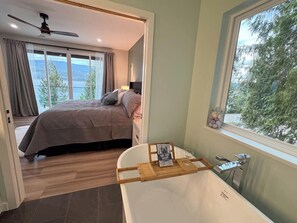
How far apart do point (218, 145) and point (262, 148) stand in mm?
394

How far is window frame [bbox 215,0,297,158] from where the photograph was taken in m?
1.11

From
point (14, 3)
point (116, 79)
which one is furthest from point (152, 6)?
point (116, 79)

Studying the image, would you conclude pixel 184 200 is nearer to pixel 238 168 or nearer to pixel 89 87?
pixel 238 168

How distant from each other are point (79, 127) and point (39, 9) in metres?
2.26

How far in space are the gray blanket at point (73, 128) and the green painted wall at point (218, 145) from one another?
1.36 metres

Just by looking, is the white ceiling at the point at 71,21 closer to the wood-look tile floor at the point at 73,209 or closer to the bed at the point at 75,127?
the bed at the point at 75,127

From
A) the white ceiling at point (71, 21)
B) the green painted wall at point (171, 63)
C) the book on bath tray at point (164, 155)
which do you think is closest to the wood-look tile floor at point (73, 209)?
the book on bath tray at point (164, 155)

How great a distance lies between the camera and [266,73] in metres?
1.16

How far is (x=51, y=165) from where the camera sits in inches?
87.0

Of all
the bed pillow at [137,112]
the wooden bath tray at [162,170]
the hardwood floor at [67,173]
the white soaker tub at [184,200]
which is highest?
the bed pillow at [137,112]

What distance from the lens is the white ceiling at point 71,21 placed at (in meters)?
2.51

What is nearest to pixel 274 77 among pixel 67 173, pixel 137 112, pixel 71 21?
pixel 137 112

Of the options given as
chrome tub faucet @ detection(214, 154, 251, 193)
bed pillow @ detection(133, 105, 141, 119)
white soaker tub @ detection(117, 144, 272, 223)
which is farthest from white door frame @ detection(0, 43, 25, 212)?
chrome tub faucet @ detection(214, 154, 251, 193)

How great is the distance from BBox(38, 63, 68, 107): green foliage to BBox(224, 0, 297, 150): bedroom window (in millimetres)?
5337
